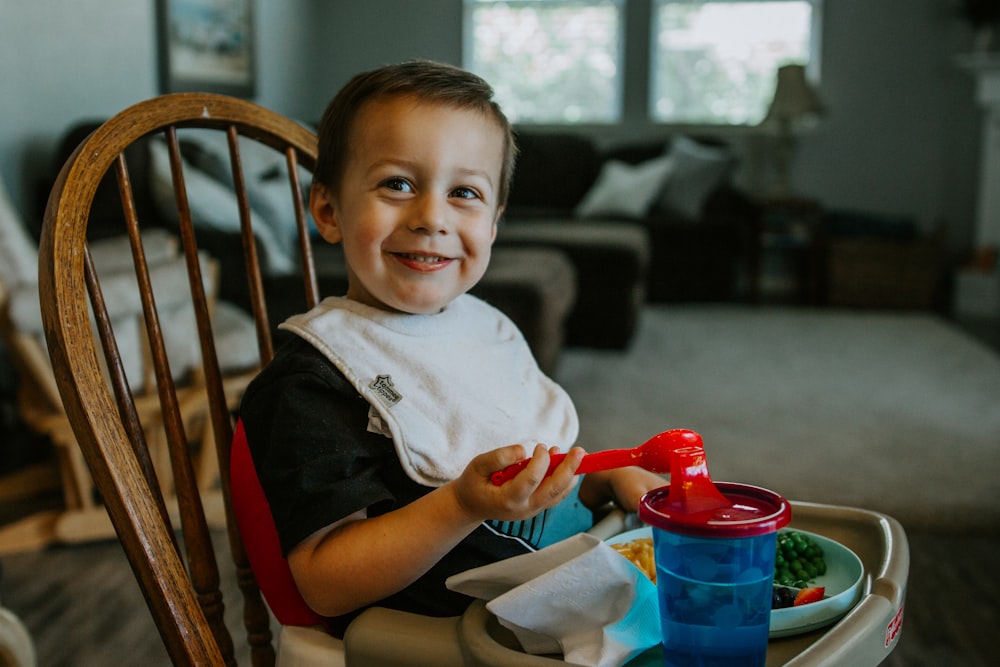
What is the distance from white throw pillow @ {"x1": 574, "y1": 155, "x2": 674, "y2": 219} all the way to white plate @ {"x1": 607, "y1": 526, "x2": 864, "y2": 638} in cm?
491

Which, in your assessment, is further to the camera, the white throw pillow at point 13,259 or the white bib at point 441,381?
the white throw pillow at point 13,259

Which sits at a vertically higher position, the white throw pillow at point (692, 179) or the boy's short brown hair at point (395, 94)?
the boy's short brown hair at point (395, 94)

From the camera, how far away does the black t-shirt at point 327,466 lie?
0.69 meters

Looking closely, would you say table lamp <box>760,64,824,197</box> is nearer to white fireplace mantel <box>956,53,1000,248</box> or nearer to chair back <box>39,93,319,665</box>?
white fireplace mantel <box>956,53,1000,248</box>

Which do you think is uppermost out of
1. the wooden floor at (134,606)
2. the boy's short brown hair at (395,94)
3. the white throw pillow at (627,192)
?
the boy's short brown hair at (395,94)

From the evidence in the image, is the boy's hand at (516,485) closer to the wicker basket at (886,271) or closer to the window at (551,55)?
the wicker basket at (886,271)

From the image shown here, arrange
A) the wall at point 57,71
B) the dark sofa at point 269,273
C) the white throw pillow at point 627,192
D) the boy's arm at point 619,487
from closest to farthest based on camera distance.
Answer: the boy's arm at point 619,487 < the dark sofa at point 269,273 < the wall at point 57,71 < the white throw pillow at point 627,192

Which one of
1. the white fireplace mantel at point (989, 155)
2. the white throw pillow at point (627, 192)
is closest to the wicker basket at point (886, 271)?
the white fireplace mantel at point (989, 155)

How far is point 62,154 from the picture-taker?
3135 millimetres

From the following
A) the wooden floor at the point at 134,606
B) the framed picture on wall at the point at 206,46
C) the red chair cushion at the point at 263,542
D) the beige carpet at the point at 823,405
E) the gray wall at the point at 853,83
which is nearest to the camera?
the red chair cushion at the point at 263,542

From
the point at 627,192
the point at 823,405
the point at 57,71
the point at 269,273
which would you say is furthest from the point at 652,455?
the point at 627,192

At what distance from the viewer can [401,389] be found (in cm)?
81

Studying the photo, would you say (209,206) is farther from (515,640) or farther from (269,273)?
(515,640)

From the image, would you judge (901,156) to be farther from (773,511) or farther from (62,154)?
(773,511)
